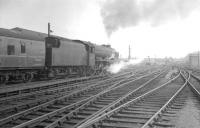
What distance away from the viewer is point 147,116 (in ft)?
28.3

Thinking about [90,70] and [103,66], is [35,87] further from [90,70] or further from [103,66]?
[103,66]

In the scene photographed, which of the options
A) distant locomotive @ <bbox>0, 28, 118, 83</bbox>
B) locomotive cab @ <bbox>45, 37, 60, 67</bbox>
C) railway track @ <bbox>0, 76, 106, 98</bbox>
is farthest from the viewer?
locomotive cab @ <bbox>45, 37, 60, 67</bbox>

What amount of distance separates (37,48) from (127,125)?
11.9 meters

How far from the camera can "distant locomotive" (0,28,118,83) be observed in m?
15.1

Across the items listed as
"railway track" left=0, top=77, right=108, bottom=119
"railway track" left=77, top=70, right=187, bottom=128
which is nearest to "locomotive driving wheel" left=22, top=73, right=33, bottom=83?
"railway track" left=0, top=77, right=108, bottom=119

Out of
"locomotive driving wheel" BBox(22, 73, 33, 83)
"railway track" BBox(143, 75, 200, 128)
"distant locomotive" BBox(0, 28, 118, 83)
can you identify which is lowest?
"railway track" BBox(143, 75, 200, 128)

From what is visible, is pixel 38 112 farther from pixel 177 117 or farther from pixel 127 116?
pixel 177 117

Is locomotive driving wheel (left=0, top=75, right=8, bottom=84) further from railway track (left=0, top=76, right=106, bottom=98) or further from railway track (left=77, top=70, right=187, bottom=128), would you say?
railway track (left=77, top=70, right=187, bottom=128)

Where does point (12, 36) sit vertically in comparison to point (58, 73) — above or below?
above

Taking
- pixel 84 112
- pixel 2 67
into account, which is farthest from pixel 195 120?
pixel 2 67

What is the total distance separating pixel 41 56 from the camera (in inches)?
737

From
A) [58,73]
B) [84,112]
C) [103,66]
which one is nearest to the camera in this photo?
[84,112]

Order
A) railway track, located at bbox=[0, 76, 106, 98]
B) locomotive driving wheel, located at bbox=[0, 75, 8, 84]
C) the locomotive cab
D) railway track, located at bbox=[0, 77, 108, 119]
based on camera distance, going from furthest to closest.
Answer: the locomotive cab, locomotive driving wheel, located at bbox=[0, 75, 8, 84], railway track, located at bbox=[0, 76, 106, 98], railway track, located at bbox=[0, 77, 108, 119]

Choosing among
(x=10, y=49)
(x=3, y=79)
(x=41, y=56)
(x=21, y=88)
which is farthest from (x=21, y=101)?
(x=41, y=56)
